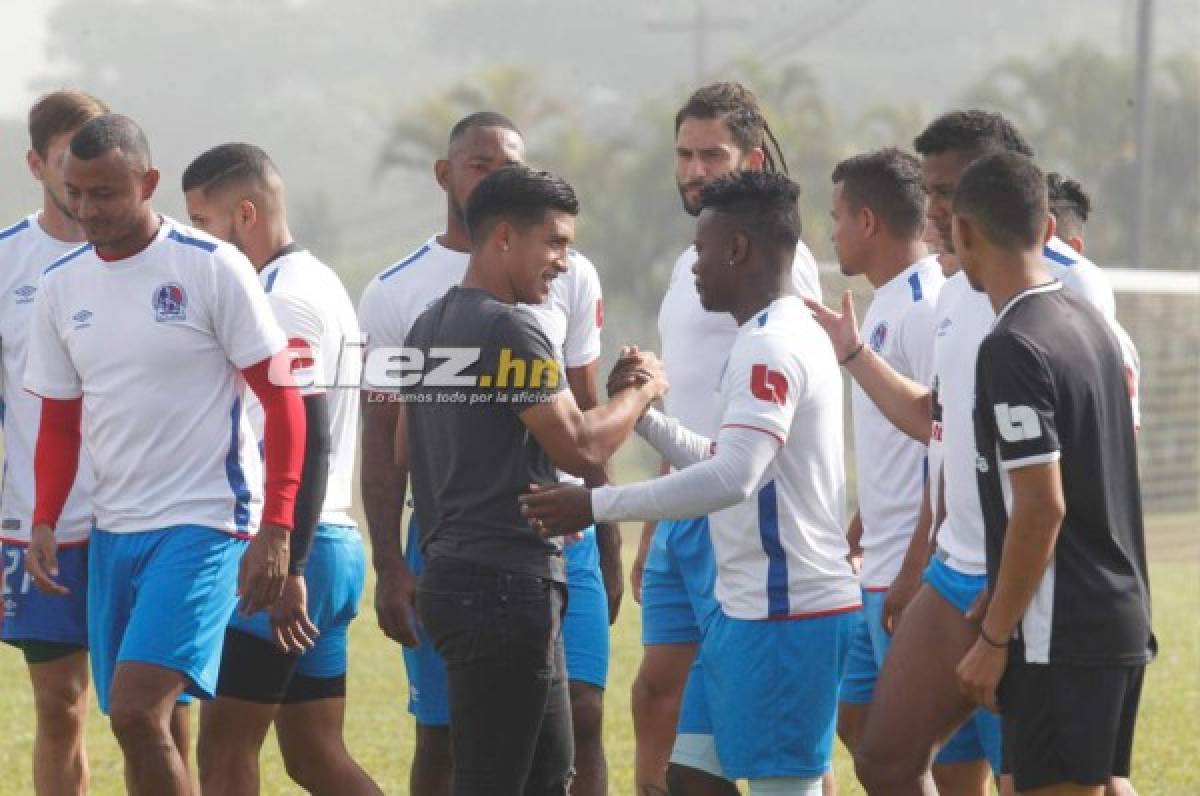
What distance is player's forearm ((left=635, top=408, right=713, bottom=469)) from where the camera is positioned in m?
6.64

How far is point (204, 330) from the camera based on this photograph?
6691 mm

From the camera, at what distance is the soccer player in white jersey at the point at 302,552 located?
7.03 meters

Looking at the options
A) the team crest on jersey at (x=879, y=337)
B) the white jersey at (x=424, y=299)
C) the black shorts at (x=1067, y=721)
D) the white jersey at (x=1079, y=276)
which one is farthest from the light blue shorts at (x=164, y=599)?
the white jersey at (x=1079, y=276)

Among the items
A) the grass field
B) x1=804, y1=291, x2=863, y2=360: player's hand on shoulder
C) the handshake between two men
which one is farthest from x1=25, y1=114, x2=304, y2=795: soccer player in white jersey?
the grass field

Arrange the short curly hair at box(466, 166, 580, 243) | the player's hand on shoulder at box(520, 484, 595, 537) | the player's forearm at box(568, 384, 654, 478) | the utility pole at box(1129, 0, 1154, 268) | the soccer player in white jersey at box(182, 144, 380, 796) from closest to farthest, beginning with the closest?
the player's hand on shoulder at box(520, 484, 595, 537), the player's forearm at box(568, 384, 654, 478), the short curly hair at box(466, 166, 580, 243), the soccer player in white jersey at box(182, 144, 380, 796), the utility pole at box(1129, 0, 1154, 268)

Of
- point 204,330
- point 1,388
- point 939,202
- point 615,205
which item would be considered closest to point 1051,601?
point 939,202

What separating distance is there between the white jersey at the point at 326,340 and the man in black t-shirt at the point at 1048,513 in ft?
8.39

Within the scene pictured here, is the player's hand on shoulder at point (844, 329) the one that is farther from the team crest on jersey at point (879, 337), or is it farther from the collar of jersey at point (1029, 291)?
the collar of jersey at point (1029, 291)

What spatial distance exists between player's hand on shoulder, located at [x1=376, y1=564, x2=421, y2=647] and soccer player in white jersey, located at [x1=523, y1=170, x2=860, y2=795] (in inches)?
46.8

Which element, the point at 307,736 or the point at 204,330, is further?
the point at 307,736

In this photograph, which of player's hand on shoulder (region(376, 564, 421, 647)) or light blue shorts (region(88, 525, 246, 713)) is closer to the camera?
light blue shorts (region(88, 525, 246, 713))

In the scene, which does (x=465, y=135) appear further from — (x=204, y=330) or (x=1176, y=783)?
(x=1176, y=783)

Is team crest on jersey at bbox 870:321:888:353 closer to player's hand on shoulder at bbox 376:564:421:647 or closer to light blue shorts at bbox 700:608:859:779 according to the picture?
light blue shorts at bbox 700:608:859:779

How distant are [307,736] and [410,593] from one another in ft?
2.72
